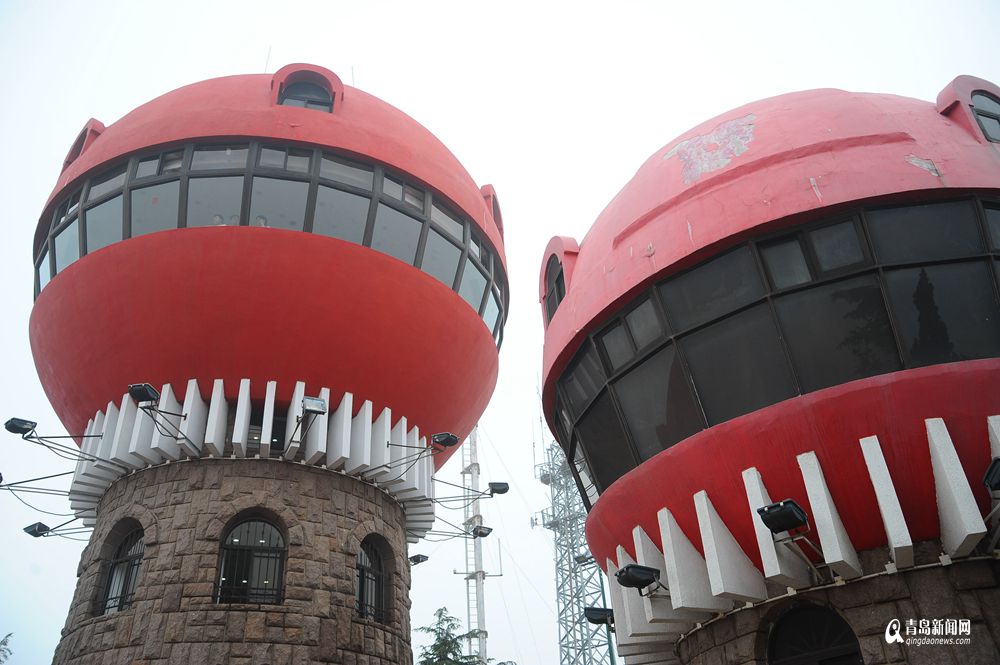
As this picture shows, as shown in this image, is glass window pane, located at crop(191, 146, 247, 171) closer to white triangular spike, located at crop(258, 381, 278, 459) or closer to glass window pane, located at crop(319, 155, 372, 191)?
glass window pane, located at crop(319, 155, 372, 191)

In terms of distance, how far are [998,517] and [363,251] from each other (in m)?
11.8

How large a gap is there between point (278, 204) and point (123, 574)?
777cm

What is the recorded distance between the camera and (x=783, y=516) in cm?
891

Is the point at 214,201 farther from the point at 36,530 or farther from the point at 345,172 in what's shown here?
the point at 36,530

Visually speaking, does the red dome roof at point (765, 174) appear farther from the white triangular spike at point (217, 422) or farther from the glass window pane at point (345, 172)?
the white triangular spike at point (217, 422)

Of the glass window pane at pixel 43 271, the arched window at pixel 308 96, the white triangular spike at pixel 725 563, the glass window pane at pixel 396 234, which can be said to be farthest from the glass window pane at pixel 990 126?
the glass window pane at pixel 43 271

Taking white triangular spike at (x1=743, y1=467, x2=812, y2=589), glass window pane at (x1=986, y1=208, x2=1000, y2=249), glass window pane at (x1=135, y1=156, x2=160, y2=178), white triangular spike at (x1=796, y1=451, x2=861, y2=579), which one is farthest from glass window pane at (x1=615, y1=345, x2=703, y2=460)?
glass window pane at (x1=135, y1=156, x2=160, y2=178)

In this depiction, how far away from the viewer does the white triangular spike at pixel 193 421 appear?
14828 millimetres

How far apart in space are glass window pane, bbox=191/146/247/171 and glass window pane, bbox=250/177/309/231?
618 millimetres

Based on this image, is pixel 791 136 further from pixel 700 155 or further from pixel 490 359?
pixel 490 359

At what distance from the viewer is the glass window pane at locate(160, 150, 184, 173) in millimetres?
16344

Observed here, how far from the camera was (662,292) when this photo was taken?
11633 mm

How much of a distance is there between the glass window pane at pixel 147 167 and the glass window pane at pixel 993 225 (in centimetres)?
1489

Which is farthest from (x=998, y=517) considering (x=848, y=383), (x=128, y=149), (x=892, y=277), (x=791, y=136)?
(x=128, y=149)
